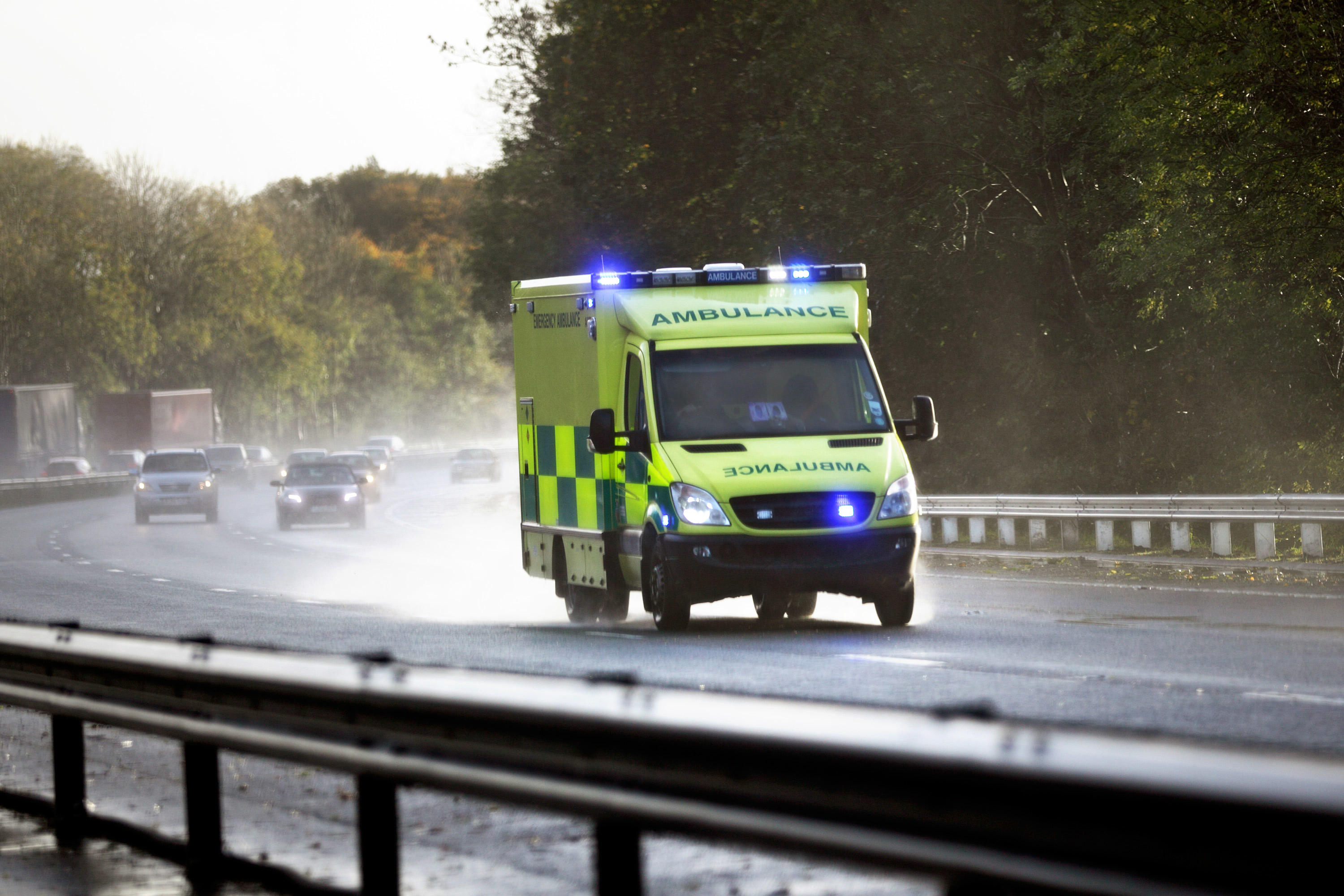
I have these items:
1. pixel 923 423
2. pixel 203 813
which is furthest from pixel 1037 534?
pixel 203 813

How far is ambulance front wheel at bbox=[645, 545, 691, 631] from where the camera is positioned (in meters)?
15.0

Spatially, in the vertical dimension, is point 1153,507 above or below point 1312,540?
above

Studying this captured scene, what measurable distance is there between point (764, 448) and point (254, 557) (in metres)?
19.5

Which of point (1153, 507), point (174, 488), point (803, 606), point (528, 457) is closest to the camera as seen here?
point (803, 606)

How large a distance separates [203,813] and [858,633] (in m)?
9.31

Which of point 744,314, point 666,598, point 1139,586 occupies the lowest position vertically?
point 1139,586

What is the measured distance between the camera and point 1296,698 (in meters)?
9.99

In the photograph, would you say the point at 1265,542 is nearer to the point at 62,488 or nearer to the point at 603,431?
the point at 603,431

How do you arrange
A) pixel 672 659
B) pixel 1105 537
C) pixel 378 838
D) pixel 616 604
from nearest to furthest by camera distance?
1. pixel 378 838
2. pixel 672 659
3. pixel 616 604
4. pixel 1105 537

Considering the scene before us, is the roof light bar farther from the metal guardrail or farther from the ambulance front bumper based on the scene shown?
the metal guardrail

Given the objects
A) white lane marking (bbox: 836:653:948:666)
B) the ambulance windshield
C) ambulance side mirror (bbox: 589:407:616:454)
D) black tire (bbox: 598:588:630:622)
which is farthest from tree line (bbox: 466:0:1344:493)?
white lane marking (bbox: 836:653:948:666)

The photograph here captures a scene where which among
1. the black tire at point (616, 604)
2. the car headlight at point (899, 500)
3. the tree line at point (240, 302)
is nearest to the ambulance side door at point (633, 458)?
the black tire at point (616, 604)

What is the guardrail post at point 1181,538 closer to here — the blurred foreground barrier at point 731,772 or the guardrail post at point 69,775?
the guardrail post at point 69,775

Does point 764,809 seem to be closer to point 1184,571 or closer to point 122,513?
point 1184,571
